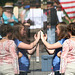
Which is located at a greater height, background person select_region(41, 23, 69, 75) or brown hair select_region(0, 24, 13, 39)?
brown hair select_region(0, 24, 13, 39)

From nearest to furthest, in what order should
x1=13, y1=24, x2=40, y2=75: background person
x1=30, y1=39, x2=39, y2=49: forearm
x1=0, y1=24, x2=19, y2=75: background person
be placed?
x1=0, y1=24, x2=19, y2=75: background person < x1=13, y1=24, x2=40, y2=75: background person < x1=30, y1=39, x2=39, y2=49: forearm

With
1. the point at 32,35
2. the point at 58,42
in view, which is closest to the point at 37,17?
the point at 32,35

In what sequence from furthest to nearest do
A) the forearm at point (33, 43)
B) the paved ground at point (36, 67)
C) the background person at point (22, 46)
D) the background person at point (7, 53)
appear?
the paved ground at point (36, 67), the forearm at point (33, 43), the background person at point (22, 46), the background person at point (7, 53)

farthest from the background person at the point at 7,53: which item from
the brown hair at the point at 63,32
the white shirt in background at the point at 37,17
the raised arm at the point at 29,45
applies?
the brown hair at the point at 63,32

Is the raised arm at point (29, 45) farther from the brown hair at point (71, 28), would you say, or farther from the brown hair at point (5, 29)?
the brown hair at point (71, 28)

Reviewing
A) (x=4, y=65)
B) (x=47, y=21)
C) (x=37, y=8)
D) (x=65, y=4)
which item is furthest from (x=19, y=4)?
(x=4, y=65)

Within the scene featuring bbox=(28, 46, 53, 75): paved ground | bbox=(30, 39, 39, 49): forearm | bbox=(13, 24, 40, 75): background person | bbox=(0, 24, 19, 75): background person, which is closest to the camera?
bbox=(0, 24, 19, 75): background person

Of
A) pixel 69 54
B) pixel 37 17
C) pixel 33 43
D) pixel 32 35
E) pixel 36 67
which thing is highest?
pixel 37 17

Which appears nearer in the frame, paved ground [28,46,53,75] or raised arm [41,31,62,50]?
raised arm [41,31,62,50]

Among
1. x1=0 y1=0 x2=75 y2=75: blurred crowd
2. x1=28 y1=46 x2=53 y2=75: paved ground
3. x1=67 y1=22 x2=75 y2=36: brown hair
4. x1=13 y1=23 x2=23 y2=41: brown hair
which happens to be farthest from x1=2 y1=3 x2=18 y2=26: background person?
x1=67 y1=22 x2=75 y2=36: brown hair

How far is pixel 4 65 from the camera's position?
3.44m

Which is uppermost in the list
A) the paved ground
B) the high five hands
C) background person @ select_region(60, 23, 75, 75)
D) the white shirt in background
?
the white shirt in background

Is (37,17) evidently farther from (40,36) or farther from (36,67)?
(36,67)

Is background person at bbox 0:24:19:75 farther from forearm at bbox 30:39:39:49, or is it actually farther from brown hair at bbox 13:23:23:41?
forearm at bbox 30:39:39:49
